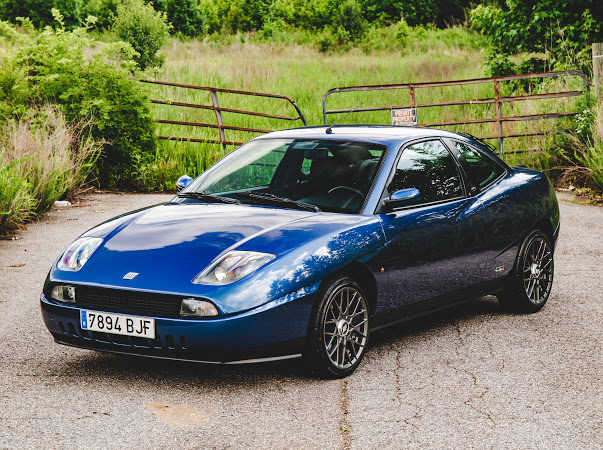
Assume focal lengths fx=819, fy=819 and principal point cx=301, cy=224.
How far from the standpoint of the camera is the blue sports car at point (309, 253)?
4.40 meters

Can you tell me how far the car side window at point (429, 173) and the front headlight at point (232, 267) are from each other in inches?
48.5

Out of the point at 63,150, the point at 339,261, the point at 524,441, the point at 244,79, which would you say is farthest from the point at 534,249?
the point at 244,79

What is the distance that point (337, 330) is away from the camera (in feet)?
15.7

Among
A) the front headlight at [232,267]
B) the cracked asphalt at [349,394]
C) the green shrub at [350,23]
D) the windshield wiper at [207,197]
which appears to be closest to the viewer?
the cracked asphalt at [349,394]

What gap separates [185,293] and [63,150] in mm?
8057

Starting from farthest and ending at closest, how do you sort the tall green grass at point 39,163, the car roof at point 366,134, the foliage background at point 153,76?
the foliage background at point 153,76 → the tall green grass at point 39,163 → the car roof at point 366,134

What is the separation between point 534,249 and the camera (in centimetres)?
661

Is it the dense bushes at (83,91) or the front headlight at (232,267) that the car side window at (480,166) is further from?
the dense bushes at (83,91)

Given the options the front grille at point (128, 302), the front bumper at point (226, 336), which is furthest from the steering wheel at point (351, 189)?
the front grille at point (128, 302)

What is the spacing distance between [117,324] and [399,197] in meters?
1.90

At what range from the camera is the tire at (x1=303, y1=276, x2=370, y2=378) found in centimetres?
464

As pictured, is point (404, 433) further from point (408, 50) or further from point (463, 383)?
point (408, 50)

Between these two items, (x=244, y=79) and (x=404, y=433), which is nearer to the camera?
(x=404, y=433)

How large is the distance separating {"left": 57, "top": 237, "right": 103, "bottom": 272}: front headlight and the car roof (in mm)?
1700
